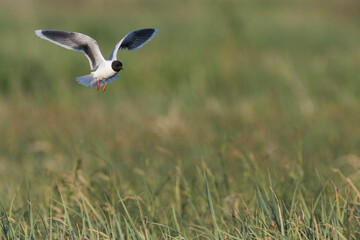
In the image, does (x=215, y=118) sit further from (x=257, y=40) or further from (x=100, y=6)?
(x=100, y=6)

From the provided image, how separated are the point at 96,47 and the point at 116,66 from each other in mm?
107

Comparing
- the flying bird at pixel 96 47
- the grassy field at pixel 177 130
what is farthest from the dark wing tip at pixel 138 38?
the grassy field at pixel 177 130

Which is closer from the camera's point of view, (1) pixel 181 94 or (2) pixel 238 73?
(1) pixel 181 94

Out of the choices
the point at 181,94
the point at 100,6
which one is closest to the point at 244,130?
the point at 181,94

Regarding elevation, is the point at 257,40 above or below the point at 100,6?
below

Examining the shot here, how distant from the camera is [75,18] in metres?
12.0

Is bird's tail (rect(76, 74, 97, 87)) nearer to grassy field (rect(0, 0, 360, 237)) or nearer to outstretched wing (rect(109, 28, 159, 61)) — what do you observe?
outstretched wing (rect(109, 28, 159, 61))

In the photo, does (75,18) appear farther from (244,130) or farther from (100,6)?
(244,130)

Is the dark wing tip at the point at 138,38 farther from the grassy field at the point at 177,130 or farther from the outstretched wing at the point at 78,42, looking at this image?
the grassy field at the point at 177,130

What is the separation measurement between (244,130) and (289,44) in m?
7.42

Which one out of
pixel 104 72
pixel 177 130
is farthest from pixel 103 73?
pixel 177 130

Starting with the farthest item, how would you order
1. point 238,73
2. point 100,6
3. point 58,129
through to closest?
1. point 100,6
2. point 238,73
3. point 58,129

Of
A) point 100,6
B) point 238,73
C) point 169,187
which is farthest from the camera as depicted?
point 100,6

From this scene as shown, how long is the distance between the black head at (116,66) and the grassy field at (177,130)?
1238 millimetres
